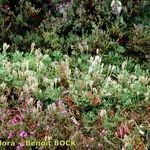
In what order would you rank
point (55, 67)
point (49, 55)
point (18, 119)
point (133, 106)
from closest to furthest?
1. point (18, 119)
2. point (133, 106)
3. point (55, 67)
4. point (49, 55)

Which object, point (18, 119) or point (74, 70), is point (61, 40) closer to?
point (74, 70)

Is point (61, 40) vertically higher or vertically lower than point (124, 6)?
lower

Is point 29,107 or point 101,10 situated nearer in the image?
point 29,107

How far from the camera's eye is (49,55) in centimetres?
611

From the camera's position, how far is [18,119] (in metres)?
4.64

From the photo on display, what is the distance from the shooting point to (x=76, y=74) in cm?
536

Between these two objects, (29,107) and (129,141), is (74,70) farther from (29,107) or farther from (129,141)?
(129,141)

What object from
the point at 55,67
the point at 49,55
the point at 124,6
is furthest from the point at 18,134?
the point at 124,6

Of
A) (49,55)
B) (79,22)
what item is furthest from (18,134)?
(79,22)

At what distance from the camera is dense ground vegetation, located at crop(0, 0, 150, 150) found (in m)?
4.49

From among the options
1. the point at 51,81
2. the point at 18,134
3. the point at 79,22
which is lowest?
the point at 18,134

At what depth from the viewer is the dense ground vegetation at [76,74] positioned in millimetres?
4488

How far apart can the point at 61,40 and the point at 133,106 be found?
1788 mm

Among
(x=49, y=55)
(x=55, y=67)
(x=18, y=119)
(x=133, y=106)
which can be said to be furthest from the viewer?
(x=49, y=55)
